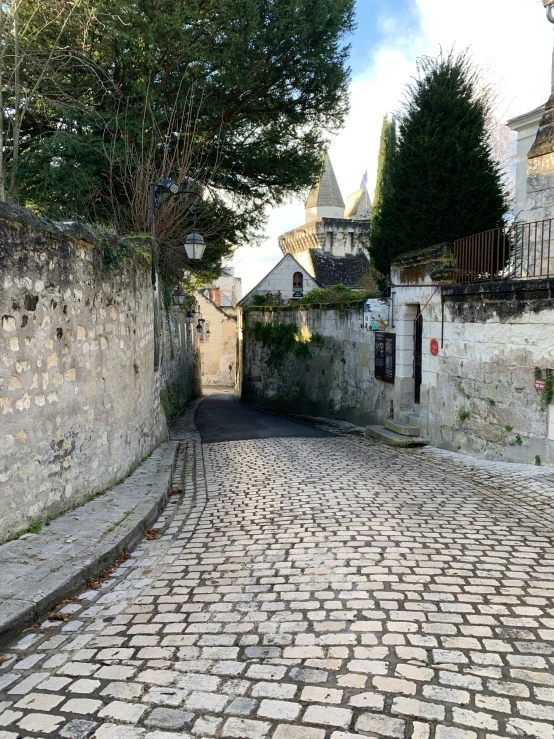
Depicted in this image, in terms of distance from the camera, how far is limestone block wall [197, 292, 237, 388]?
46.2 metres

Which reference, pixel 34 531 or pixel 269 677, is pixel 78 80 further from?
pixel 269 677

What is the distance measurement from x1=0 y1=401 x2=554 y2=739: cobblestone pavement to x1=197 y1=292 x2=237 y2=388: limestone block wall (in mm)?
40334

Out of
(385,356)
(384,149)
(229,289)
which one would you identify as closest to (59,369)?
(385,356)

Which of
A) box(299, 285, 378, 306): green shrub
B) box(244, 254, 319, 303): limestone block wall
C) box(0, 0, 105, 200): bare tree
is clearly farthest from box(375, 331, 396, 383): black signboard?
box(244, 254, 319, 303): limestone block wall

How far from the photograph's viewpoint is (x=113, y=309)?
24.0 ft

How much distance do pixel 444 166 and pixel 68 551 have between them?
1233cm

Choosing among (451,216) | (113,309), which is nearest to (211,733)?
(113,309)

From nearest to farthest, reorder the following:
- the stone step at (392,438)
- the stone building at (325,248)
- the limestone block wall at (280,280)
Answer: the stone step at (392,438), the limestone block wall at (280,280), the stone building at (325,248)

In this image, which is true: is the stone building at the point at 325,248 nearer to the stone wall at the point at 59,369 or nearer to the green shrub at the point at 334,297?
the green shrub at the point at 334,297

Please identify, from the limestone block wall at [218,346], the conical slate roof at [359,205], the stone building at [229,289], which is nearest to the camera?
the limestone block wall at [218,346]

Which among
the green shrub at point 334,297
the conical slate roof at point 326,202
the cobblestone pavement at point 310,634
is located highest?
the conical slate roof at point 326,202

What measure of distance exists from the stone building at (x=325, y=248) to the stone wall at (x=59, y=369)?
23.6 m

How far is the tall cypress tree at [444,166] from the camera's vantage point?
45.2ft

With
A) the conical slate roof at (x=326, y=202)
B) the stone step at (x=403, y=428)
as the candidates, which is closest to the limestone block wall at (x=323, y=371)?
the stone step at (x=403, y=428)
